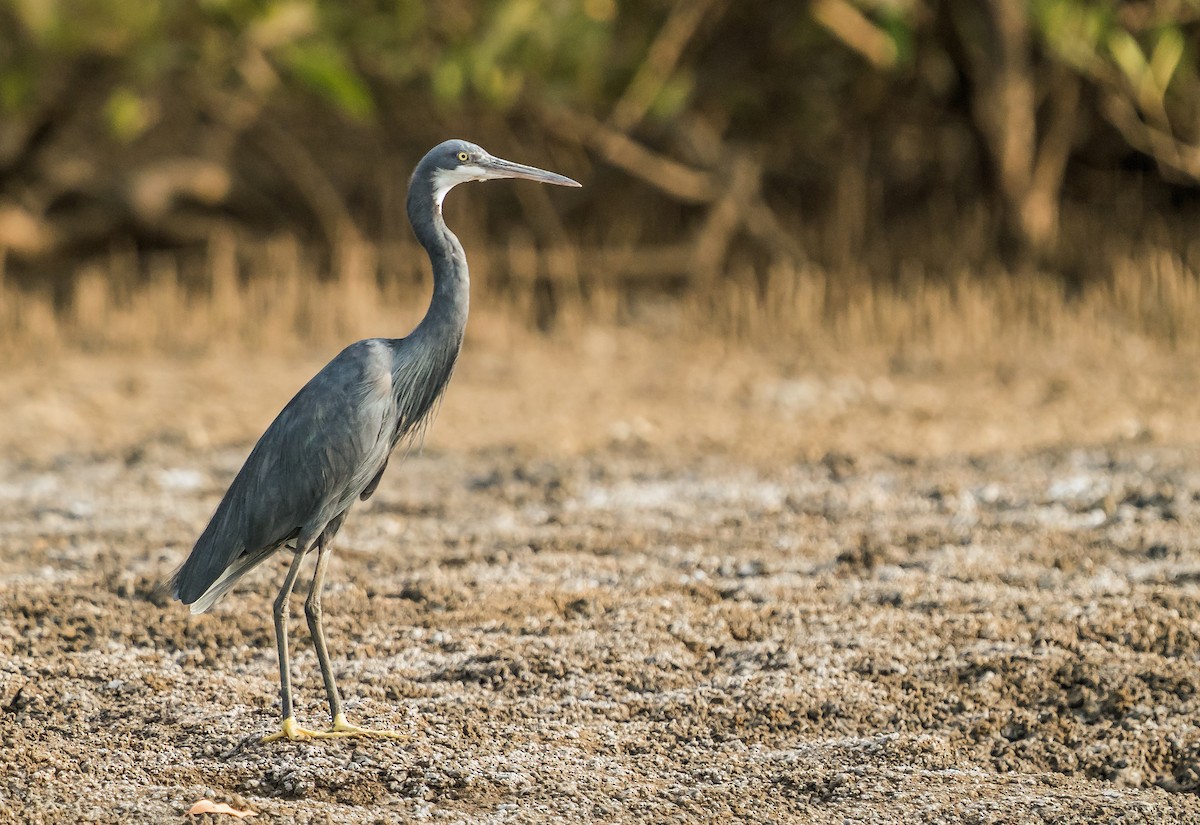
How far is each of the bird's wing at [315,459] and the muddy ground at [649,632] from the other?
Answer: 46cm

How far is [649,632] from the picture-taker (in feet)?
14.0

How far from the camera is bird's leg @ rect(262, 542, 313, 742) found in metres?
3.43

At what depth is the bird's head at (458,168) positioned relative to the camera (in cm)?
359

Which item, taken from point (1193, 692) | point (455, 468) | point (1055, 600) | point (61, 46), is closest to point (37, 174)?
point (61, 46)

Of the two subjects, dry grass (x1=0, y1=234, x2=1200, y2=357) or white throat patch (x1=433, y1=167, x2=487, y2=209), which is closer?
white throat patch (x1=433, y1=167, x2=487, y2=209)

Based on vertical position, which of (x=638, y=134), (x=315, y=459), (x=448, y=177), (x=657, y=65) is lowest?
(x=315, y=459)

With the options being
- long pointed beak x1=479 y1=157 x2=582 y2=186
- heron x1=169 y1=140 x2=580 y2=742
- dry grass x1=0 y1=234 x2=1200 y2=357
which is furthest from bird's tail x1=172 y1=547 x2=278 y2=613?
dry grass x1=0 y1=234 x2=1200 y2=357

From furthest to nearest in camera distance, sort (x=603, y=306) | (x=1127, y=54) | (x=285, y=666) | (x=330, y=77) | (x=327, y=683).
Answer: (x=603, y=306) < (x=1127, y=54) < (x=330, y=77) < (x=327, y=683) < (x=285, y=666)

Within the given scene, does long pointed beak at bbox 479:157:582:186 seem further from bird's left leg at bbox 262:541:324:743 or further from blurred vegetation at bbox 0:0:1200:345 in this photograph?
blurred vegetation at bbox 0:0:1200:345

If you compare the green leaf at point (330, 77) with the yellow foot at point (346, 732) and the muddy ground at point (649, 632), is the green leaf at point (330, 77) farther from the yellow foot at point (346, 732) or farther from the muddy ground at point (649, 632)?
the yellow foot at point (346, 732)

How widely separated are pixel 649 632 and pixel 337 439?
46.3 inches

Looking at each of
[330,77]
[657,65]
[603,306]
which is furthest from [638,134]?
[330,77]

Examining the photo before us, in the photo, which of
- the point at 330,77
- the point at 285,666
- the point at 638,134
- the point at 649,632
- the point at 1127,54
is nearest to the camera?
the point at 285,666

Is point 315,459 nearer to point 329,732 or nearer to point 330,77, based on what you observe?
point 329,732
